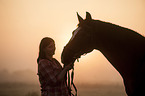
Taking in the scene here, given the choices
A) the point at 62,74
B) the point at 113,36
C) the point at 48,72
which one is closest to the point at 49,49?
the point at 48,72

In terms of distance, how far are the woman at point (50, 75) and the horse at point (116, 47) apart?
212 mm

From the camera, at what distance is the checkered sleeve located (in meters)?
2.53

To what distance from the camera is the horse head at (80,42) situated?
8.29 feet

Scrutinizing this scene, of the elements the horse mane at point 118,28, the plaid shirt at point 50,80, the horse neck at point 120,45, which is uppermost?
the horse mane at point 118,28

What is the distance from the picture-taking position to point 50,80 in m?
2.53

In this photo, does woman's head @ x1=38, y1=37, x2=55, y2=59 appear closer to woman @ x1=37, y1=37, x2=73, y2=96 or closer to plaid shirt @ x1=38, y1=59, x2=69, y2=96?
woman @ x1=37, y1=37, x2=73, y2=96

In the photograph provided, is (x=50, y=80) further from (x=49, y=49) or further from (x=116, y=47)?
(x=116, y=47)

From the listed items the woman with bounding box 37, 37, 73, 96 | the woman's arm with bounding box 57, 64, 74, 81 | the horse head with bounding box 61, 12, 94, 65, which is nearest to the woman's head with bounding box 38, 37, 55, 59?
the woman with bounding box 37, 37, 73, 96

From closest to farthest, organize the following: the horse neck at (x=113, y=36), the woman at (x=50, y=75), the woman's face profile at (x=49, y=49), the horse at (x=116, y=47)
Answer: the horse at (x=116, y=47) → the horse neck at (x=113, y=36) → the woman at (x=50, y=75) → the woman's face profile at (x=49, y=49)

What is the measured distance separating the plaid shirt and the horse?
9.6 inches

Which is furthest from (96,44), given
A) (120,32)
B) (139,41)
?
(139,41)

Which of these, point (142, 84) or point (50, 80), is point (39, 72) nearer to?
point (50, 80)

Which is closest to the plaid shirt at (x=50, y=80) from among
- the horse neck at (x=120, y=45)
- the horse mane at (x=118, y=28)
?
the horse neck at (x=120, y=45)

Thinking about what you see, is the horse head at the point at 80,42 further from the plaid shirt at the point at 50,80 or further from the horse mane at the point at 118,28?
the plaid shirt at the point at 50,80
